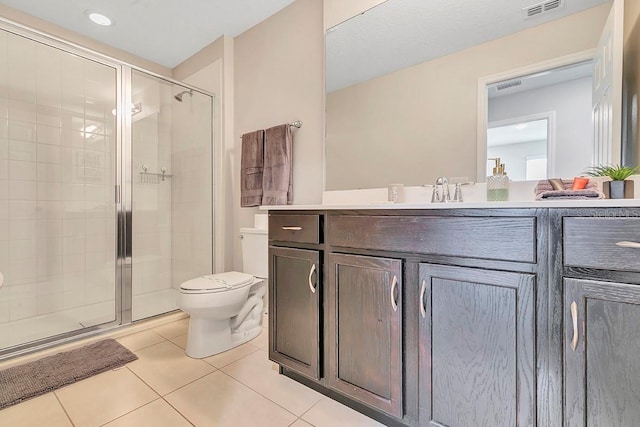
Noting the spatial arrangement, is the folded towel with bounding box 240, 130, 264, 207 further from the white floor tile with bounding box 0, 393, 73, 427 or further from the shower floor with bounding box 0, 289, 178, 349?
the white floor tile with bounding box 0, 393, 73, 427

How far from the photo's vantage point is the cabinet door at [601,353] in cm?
75

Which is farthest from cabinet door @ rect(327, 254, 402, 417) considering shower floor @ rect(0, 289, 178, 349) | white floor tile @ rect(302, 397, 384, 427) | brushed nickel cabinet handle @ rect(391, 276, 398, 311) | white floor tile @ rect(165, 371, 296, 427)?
shower floor @ rect(0, 289, 178, 349)

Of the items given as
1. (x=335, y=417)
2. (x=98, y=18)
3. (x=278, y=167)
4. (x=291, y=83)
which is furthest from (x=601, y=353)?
(x=98, y=18)

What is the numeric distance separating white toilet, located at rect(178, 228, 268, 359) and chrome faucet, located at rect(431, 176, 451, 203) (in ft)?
3.90

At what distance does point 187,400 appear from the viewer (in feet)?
4.56

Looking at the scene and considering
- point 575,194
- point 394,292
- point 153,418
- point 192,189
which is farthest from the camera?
point 192,189

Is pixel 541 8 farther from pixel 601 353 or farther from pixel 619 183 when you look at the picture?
pixel 601 353

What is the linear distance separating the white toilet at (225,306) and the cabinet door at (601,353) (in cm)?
159

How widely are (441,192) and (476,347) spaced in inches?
30.2

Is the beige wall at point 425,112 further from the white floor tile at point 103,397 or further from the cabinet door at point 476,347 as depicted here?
the white floor tile at point 103,397

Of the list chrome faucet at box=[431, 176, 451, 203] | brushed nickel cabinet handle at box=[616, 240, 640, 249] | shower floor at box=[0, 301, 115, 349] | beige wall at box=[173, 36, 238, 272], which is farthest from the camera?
beige wall at box=[173, 36, 238, 272]

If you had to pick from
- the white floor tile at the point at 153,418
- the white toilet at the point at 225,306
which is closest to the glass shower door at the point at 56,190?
the white toilet at the point at 225,306

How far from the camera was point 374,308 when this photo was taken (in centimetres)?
116

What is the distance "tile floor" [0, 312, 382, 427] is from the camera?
1249 millimetres
